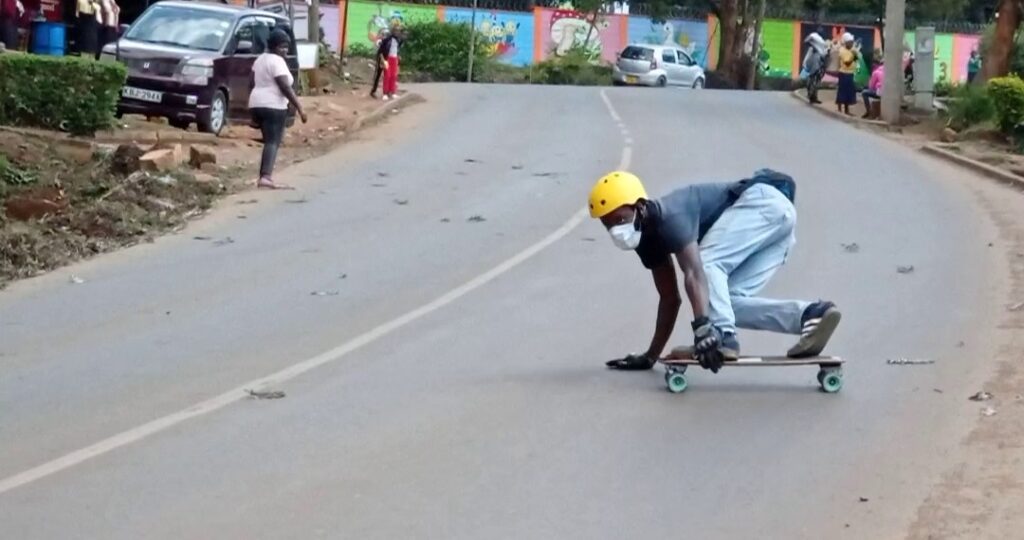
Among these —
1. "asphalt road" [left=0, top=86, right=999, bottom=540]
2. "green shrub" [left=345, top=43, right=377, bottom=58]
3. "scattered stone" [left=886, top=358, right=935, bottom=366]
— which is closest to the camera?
"asphalt road" [left=0, top=86, right=999, bottom=540]

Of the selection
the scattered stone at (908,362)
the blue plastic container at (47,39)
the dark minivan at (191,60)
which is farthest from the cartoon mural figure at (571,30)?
the scattered stone at (908,362)

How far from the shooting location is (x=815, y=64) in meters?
38.4

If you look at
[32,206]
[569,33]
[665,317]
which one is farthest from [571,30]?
[665,317]

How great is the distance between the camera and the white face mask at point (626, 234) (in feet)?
28.5

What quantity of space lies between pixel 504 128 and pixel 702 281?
63.3ft

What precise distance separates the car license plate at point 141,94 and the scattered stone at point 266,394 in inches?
536

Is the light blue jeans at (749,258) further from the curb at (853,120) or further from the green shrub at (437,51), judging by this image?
the green shrub at (437,51)

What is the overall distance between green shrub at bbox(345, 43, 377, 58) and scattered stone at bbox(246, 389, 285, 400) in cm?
3762

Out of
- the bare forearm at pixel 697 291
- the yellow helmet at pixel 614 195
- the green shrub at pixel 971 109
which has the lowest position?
the bare forearm at pixel 697 291

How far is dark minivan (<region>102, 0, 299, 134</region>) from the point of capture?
72.0ft

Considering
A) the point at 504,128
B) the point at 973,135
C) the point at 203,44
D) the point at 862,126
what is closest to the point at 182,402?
the point at 203,44

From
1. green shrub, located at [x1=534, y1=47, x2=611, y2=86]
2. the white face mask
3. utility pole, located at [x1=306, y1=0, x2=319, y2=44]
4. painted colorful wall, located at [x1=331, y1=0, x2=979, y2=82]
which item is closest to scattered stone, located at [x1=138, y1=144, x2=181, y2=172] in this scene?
the white face mask

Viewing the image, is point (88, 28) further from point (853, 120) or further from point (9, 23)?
point (853, 120)

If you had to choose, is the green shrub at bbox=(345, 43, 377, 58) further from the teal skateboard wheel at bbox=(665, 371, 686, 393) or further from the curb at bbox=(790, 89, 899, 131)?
the teal skateboard wheel at bbox=(665, 371, 686, 393)
